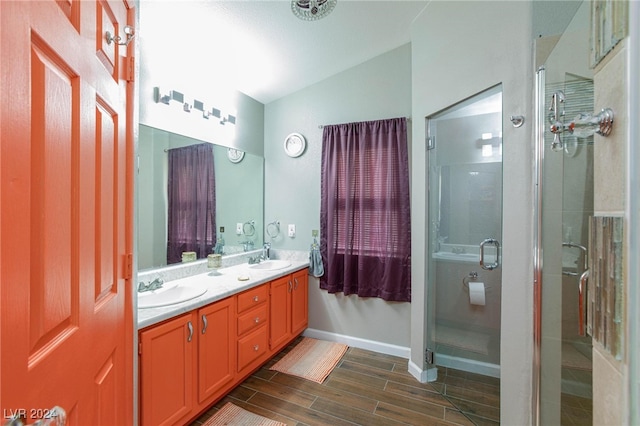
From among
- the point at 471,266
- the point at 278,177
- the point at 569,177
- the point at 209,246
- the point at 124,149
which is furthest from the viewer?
the point at 278,177

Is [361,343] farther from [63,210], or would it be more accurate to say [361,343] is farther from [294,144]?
[63,210]

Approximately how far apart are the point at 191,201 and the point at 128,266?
1389mm

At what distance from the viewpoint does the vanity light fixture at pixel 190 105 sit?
79.2 inches

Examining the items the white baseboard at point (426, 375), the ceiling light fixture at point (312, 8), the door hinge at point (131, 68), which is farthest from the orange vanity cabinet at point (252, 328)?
the ceiling light fixture at point (312, 8)

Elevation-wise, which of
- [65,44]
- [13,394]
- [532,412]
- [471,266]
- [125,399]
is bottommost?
[532,412]


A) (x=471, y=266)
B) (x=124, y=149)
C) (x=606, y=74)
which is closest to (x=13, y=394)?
(x=124, y=149)

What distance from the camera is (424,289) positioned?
85.5 inches

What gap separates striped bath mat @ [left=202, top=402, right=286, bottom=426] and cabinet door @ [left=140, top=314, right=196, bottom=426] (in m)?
0.23

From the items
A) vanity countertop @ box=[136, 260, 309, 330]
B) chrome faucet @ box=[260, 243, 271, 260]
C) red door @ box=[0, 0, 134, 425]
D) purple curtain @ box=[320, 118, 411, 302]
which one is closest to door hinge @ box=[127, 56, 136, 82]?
red door @ box=[0, 0, 134, 425]

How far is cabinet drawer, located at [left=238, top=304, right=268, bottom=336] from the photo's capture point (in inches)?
78.9

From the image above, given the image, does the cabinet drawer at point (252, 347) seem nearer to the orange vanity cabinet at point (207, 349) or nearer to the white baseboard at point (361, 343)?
the orange vanity cabinet at point (207, 349)

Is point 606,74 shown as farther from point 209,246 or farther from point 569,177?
point 209,246

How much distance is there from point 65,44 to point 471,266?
2465 millimetres

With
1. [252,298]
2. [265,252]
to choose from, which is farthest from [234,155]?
[252,298]
